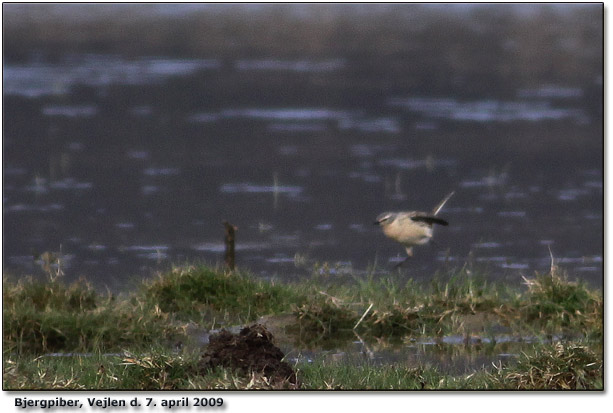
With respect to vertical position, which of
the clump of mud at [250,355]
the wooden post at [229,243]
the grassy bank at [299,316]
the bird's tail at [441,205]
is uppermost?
the clump of mud at [250,355]

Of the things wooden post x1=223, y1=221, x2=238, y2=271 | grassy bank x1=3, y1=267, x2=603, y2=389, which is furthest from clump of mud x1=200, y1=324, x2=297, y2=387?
wooden post x1=223, y1=221, x2=238, y2=271

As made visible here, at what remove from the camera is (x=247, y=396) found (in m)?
6.75

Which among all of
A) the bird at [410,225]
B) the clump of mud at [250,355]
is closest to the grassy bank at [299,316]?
the clump of mud at [250,355]

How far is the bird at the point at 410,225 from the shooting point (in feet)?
36.1

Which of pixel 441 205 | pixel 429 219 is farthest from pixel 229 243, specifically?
pixel 441 205

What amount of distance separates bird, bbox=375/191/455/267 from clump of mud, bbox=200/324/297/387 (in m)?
3.88

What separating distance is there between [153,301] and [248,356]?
2.98m

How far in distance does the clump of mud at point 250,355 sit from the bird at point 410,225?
3876 millimetres

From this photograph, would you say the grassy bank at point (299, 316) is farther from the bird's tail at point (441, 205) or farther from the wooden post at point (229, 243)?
the bird's tail at point (441, 205)

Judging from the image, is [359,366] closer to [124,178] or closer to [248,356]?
[248,356]

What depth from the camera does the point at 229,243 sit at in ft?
34.8

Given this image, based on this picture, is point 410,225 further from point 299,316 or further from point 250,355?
point 250,355

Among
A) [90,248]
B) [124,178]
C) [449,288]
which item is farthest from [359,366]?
[124,178]

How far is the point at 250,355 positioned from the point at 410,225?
13.8 feet
